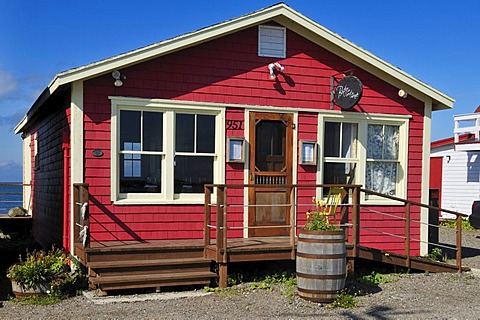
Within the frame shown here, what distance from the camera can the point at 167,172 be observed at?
8.41m

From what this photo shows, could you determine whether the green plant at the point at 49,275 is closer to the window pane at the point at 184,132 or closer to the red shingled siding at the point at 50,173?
the red shingled siding at the point at 50,173

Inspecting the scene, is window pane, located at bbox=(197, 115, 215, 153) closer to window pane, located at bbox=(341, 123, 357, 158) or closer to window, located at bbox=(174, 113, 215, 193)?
window, located at bbox=(174, 113, 215, 193)

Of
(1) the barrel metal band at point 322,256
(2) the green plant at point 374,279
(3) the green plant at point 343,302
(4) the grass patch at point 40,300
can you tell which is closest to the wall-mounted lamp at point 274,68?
(1) the barrel metal band at point 322,256

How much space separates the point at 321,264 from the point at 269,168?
251cm

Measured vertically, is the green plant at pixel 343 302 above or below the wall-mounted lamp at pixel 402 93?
below

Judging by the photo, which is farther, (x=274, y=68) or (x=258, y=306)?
(x=274, y=68)

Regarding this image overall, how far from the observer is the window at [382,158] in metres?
9.73

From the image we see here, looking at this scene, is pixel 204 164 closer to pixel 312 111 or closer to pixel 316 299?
pixel 312 111

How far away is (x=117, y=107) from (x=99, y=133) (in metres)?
0.48

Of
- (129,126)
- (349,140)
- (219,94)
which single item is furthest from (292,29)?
(129,126)

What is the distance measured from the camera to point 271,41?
29.7ft

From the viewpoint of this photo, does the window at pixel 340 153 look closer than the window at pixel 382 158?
Yes

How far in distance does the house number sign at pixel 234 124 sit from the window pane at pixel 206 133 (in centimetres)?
26

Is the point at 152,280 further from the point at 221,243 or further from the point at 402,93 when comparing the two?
the point at 402,93
